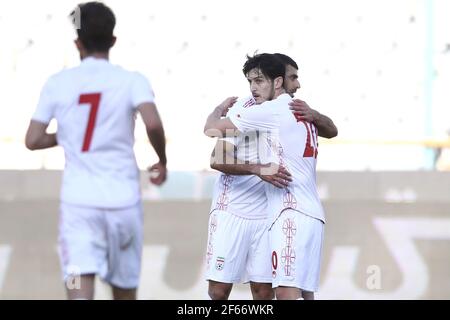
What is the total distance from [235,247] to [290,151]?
3.35 ft

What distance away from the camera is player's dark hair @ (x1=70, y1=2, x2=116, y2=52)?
18.7ft

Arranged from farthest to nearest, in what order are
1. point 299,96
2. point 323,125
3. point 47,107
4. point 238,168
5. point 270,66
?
point 299,96
point 238,168
point 270,66
point 323,125
point 47,107

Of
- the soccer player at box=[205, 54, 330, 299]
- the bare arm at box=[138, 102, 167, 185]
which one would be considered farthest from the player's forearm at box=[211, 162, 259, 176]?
the bare arm at box=[138, 102, 167, 185]

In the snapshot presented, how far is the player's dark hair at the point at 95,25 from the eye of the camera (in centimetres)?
570

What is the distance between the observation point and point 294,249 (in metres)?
6.86

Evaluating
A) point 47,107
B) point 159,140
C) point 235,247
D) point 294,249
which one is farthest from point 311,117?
point 47,107

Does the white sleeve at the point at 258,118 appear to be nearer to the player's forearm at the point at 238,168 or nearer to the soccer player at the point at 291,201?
the soccer player at the point at 291,201

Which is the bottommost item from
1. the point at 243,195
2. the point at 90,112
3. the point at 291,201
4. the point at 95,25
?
the point at 243,195

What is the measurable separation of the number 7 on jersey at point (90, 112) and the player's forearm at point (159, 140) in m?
0.27

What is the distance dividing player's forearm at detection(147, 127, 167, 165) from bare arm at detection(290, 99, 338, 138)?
1472 millimetres

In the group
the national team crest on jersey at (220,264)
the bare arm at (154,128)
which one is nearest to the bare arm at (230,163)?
the national team crest on jersey at (220,264)

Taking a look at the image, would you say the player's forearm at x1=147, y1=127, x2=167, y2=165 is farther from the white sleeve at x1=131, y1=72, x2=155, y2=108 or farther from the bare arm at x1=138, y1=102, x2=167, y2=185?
the white sleeve at x1=131, y1=72, x2=155, y2=108

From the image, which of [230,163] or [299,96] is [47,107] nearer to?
[230,163]
